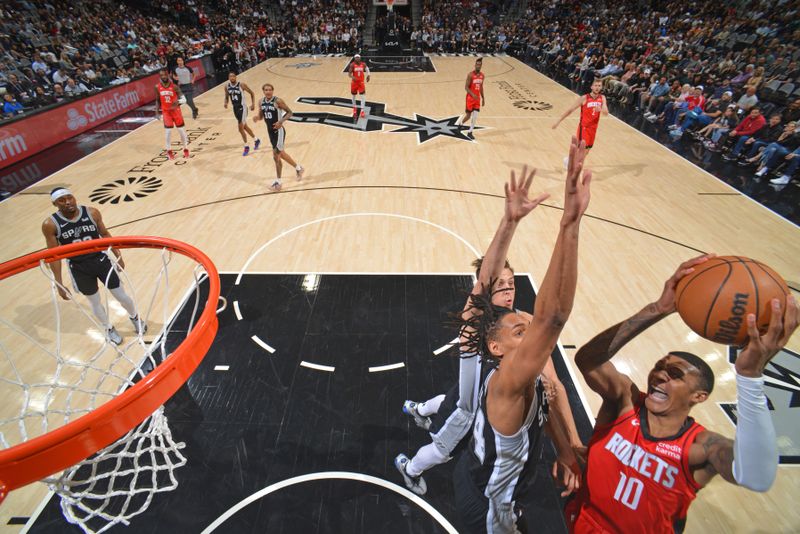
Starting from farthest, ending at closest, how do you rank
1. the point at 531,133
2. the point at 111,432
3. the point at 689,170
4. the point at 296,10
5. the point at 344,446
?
1. the point at 296,10
2. the point at 531,133
3. the point at 689,170
4. the point at 344,446
5. the point at 111,432

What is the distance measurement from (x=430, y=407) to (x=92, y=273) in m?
3.42

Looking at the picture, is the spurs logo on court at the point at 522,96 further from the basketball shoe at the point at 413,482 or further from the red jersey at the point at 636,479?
the red jersey at the point at 636,479

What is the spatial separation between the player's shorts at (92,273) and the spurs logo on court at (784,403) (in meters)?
5.93

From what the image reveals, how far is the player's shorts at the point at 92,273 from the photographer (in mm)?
3905

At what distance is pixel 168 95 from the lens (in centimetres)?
833

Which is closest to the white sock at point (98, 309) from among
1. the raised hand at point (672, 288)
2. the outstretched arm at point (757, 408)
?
the raised hand at point (672, 288)

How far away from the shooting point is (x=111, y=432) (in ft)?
6.33

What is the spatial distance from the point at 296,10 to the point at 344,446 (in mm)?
28362

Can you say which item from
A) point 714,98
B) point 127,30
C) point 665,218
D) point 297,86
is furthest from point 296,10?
point 665,218

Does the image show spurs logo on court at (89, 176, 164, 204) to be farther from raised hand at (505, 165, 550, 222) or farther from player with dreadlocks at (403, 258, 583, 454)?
raised hand at (505, 165, 550, 222)

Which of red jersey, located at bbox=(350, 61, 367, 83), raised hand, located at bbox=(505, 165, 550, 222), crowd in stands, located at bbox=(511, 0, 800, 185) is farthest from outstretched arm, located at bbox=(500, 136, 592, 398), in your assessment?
red jersey, located at bbox=(350, 61, 367, 83)

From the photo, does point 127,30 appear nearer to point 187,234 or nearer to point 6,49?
point 6,49

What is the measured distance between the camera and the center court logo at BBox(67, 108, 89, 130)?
33.9 feet

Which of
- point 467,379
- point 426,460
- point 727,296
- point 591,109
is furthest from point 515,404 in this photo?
point 591,109
